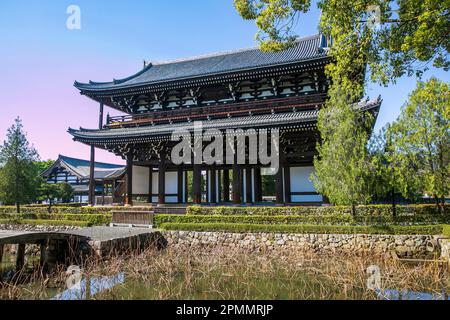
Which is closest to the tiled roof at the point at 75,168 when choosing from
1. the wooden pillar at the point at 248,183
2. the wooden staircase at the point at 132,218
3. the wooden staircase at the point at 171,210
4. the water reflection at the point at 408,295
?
the wooden staircase at the point at 132,218

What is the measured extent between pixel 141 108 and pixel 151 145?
4.19m

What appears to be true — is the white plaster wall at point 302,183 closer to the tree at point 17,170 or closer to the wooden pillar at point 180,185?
the wooden pillar at point 180,185

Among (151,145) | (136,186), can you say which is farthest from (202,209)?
(136,186)

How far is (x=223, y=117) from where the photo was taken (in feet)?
64.1

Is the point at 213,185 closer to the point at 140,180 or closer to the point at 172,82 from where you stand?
the point at 140,180

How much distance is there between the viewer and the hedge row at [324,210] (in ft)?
44.6

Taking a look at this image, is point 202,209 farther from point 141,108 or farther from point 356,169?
point 141,108

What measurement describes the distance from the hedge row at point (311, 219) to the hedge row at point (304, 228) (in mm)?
537

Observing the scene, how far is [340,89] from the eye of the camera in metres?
14.0

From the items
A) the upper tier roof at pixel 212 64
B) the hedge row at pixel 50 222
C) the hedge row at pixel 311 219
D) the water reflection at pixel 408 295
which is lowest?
the water reflection at pixel 408 295

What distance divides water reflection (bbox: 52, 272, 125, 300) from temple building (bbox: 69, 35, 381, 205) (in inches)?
393

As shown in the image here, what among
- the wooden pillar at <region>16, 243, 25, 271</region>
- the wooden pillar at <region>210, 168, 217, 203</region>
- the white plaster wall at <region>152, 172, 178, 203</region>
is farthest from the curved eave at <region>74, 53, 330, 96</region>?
the wooden pillar at <region>16, 243, 25, 271</region>

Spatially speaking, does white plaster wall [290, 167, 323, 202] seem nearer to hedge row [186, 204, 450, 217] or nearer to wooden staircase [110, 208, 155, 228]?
hedge row [186, 204, 450, 217]

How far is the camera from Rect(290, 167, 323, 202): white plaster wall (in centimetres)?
1877
